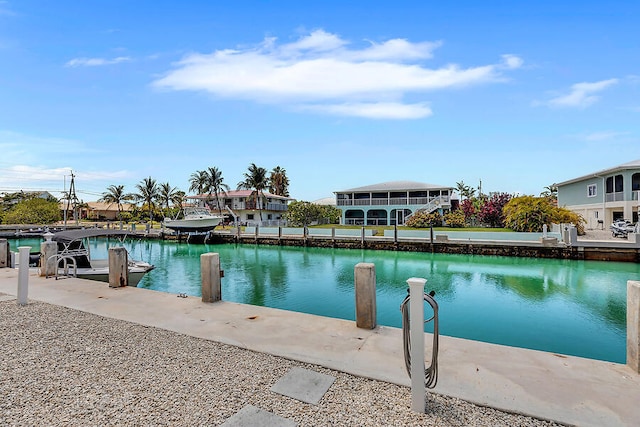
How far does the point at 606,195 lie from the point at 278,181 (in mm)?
53012

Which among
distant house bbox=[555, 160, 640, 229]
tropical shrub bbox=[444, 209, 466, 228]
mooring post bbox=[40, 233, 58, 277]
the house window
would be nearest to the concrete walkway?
mooring post bbox=[40, 233, 58, 277]

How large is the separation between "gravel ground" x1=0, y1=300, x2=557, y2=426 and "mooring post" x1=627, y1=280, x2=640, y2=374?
74.4 inches

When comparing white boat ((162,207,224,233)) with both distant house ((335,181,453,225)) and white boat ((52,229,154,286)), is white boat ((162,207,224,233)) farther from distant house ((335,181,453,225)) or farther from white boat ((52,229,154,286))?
white boat ((52,229,154,286))

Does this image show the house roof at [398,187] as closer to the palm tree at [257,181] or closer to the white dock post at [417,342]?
the palm tree at [257,181]

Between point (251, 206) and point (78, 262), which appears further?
point (251, 206)

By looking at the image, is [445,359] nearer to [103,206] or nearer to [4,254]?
[4,254]

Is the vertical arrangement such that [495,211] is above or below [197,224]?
above

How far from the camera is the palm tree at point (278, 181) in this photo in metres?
71.3

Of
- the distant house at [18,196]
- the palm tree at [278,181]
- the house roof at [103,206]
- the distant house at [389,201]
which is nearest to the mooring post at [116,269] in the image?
the distant house at [389,201]

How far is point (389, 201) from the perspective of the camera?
150 ft

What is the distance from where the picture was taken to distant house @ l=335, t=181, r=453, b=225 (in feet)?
145

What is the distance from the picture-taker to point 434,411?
338cm

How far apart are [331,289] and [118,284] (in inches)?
316

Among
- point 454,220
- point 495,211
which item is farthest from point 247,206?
point 495,211
